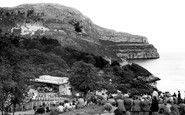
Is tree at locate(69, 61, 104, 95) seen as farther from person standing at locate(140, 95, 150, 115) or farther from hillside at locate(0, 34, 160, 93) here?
hillside at locate(0, 34, 160, 93)

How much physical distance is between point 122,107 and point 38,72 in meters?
54.8

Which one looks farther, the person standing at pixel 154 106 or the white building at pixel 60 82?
the white building at pixel 60 82

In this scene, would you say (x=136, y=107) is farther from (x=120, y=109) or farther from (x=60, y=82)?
(x=60, y=82)

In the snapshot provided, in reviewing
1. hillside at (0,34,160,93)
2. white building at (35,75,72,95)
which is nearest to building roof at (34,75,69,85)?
white building at (35,75,72,95)

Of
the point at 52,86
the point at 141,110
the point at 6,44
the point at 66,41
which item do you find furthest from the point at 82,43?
the point at 141,110

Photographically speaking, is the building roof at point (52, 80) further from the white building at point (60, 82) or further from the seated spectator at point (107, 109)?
the seated spectator at point (107, 109)

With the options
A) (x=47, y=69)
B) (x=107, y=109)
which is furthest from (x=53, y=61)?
(x=107, y=109)

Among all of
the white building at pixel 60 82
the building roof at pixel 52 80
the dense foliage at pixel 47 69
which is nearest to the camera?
the dense foliage at pixel 47 69

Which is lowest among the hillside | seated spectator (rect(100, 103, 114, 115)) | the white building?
seated spectator (rect(100, 103, 114, 115))

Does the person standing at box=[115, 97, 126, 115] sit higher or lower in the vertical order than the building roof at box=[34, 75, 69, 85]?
lower

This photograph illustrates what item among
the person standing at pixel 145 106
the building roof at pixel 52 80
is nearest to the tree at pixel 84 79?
the building roof at pixel 52 80

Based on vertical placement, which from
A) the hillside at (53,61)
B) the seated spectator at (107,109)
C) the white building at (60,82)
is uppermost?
the hillside at (53,61)

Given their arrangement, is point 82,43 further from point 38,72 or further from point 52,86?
point 52,86

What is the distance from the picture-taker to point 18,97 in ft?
93.0
